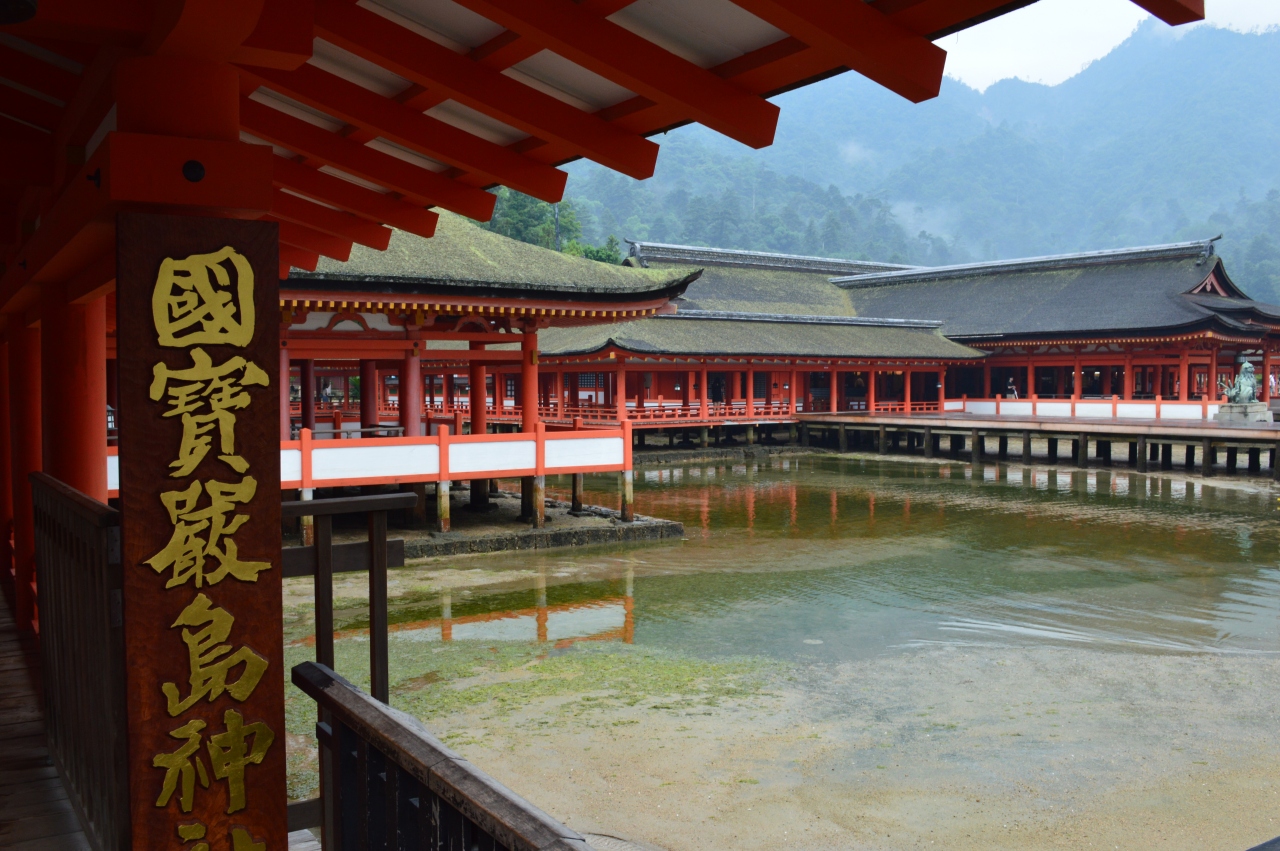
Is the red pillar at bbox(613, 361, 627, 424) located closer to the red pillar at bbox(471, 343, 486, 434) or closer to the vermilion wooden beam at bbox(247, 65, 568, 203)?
the red pillar at bbox(471, 343, 486, 434)

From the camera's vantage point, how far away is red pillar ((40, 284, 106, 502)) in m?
Answer: 4.50

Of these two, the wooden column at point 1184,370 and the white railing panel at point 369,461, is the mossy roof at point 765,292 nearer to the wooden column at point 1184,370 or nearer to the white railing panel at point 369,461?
the wooden column at point 1184,370

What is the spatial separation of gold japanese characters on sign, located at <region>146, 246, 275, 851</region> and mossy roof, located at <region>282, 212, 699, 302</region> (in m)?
10.7

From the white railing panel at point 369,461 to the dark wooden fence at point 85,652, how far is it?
377 inches

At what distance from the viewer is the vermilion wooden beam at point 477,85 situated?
3.21 m

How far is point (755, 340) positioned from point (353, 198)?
2824 centimetres

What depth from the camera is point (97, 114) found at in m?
3.09

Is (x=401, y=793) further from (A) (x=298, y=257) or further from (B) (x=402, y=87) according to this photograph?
(A) (x=298, y=257)

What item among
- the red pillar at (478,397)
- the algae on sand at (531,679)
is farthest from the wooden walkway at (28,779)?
the red pillar at (478,397)

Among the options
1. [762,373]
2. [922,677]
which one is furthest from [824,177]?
[922,677]

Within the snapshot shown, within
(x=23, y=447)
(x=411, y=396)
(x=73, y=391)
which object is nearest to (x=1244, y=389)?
(x=411, y=396)

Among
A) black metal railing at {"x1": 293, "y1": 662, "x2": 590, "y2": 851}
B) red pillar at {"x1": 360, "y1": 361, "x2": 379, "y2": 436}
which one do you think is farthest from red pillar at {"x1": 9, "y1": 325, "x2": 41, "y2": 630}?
red pillar at {"x1": 360, "y1": 361, "x2": 379, "y2": 436}

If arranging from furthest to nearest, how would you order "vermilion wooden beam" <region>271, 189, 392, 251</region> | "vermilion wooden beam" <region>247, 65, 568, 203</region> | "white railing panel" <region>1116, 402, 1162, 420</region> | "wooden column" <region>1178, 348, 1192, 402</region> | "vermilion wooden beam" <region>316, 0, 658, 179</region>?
"wooden column" <region>1178, 348, 1192, 402</region>
"white railing panel" <region>1116, 402, 1162, 420</region>
"vermilion wooden beam" <region>271, 189, 392, 251</region>
"vermilion wooden beam" <region>247, 65, 568, 203</region>
"vermilion wooden beam" <region>316, 0, 658, 179</region>

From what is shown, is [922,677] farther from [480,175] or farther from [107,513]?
[107,513]
